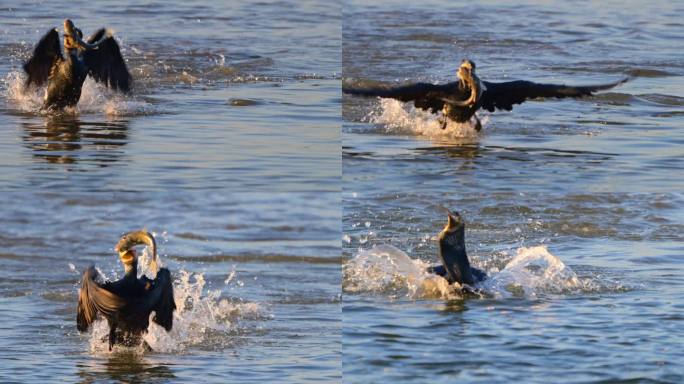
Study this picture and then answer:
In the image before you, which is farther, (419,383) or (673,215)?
(673,215)

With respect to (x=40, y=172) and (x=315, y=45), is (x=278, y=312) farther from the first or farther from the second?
(x=315, y=45)

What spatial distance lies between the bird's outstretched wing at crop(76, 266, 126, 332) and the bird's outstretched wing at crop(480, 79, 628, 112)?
4.34 meters

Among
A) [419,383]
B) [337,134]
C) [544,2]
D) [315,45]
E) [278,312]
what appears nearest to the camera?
[419,383]

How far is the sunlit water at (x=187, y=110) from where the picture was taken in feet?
40.8

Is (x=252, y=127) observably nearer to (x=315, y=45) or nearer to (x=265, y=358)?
(x=265, y=358)

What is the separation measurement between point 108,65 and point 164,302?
453 cm

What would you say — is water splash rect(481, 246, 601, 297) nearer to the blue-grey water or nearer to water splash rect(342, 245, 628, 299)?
water splash rect(342, 245, 628, 299)

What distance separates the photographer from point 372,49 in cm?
1834

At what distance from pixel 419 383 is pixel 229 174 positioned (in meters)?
3.39

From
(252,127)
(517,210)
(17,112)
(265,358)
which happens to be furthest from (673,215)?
(17,112)

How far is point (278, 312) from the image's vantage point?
12094 millimetres

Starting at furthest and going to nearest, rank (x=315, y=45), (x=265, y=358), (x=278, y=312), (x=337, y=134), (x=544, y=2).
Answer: (x=544, y=2)
(x=315, y=45)
(x=337, y=134)
(x=278, y=312)
(x=265, y=358)

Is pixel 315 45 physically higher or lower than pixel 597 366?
higher

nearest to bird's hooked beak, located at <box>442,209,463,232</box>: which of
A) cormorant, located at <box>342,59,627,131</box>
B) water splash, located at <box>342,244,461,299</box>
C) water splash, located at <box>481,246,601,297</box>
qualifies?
water splash, located at <box>342,244,461,299</box>
